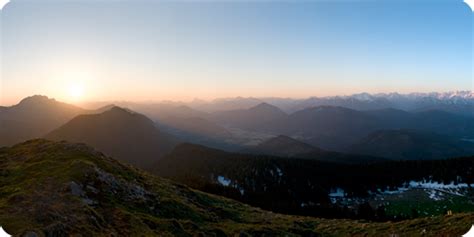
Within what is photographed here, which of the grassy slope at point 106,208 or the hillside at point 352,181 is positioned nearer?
the grassy slope at point 106,208

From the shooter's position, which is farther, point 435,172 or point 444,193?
point 435,172

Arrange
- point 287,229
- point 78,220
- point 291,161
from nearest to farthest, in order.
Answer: point 78,220 → point 287,229 → point 291,161

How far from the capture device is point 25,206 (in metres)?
19.6

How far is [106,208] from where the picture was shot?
77.0 feet

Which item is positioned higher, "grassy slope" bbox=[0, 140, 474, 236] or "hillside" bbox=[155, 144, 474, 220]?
"grassy slope" bbox=[0, 140, 474, 236]

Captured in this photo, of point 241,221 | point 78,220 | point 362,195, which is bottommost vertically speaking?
point 362,195

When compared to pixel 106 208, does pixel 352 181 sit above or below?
below

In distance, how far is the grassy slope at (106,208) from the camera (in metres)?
19.2

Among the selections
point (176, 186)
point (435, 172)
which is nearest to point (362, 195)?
point (435, 172)

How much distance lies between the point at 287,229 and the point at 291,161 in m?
146

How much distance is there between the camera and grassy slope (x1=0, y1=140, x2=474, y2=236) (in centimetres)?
1922

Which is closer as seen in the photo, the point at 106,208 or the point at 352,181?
the point at 106,208

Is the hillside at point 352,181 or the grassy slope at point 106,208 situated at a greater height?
the grassy slope at point 106,208

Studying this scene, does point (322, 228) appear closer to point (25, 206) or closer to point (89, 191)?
point (89, 191)
